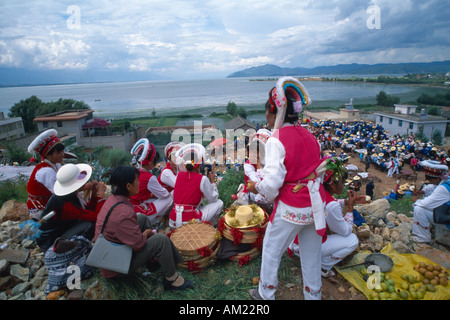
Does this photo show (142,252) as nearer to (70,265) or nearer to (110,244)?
Result: (110,244)

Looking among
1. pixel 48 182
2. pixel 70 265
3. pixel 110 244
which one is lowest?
pixel 70 265

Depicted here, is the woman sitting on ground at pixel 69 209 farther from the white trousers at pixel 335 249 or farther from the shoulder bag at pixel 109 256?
the white trousers at pixel 335 249

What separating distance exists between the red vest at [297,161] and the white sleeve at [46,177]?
298cm

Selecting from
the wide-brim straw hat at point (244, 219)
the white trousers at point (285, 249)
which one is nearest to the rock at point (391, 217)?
the wide-brim straw hat at point (244, 219)

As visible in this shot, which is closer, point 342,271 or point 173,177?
point 342,271

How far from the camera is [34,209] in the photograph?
3529 mm

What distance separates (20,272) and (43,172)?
4.10 ft

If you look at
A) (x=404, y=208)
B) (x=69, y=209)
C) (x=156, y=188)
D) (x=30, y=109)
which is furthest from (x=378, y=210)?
(x=30, y=109)

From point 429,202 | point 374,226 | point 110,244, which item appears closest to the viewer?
point 110,244

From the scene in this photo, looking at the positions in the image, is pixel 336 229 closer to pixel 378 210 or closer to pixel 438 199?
pixel 438 199

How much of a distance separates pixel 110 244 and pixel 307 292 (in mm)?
1978

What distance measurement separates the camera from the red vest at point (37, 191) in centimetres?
342

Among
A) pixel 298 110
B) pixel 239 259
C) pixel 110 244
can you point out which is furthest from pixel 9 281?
pixel 298 110

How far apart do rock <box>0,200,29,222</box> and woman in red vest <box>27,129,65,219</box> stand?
212cm
